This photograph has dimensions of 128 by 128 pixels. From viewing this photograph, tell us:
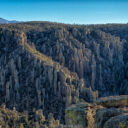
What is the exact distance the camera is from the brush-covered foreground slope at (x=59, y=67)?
55125mm

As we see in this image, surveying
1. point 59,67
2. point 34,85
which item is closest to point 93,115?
point 34,85

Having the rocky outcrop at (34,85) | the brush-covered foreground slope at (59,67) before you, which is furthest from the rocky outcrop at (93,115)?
the rocky outcrop at (34,85)

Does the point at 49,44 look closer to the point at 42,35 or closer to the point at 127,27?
the point at 42,35

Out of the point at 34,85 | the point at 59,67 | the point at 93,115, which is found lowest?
the point at 34,85

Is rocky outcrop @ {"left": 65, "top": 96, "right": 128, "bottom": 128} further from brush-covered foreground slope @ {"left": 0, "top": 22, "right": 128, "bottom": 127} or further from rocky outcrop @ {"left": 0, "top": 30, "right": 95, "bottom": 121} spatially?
rocky outcrop @ {"left": 0, "top": 30, "right": 95, "bottom": 121}

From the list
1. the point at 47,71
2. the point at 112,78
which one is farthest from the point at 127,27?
the point at 47,71

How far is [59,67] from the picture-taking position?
62406 millimetres

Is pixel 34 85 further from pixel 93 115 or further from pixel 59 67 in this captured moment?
pixel 93 115

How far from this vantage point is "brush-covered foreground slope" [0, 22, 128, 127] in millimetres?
55125

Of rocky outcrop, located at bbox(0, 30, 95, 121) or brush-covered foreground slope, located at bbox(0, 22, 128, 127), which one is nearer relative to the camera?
rocky outcrop, located at bbox(0, 30, 95, 121)

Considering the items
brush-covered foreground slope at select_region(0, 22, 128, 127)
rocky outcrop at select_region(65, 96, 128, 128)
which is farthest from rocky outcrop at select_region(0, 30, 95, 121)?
rocky outcrop at select_region(65, 96, 128, 128)

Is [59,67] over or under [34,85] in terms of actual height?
over

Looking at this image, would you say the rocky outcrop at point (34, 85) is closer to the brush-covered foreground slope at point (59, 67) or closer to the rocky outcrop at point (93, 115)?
the brush-covered foreground slope at point (59, 67)

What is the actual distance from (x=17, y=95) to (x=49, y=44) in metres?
25.9
